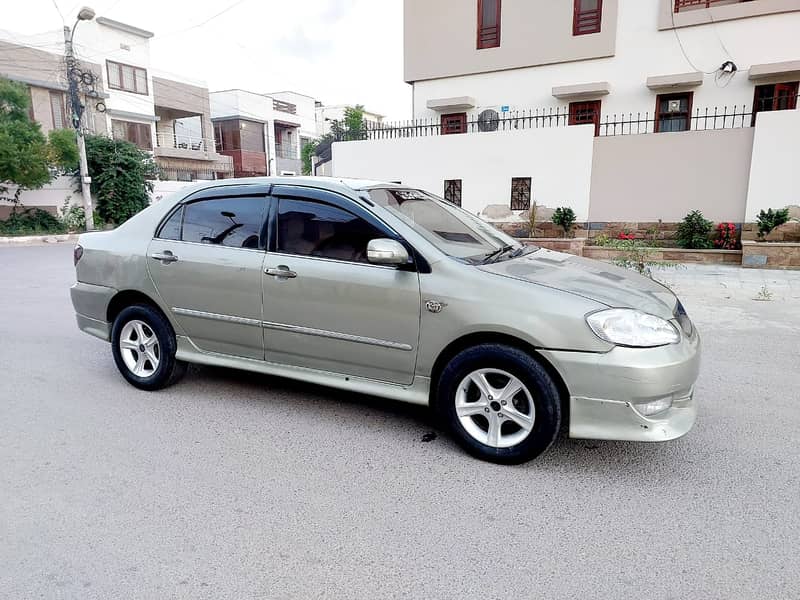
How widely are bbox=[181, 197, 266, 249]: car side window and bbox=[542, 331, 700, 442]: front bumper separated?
7.61ft

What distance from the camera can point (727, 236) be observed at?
11.9 meters

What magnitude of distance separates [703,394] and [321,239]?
10.6 feet

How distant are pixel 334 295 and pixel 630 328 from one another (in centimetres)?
182

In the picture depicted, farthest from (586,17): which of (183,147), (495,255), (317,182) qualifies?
(183,147)

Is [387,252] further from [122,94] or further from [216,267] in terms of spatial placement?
[122,94]

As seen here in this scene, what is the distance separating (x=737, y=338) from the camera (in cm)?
621

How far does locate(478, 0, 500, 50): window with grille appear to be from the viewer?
1656 centimetres

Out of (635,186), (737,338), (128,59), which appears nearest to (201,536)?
(737,338)

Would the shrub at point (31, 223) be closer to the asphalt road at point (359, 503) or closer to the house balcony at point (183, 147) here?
the house balcony at point (183, 147)

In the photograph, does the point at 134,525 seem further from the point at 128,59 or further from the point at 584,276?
the point at 128,59

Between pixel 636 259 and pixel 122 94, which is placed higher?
pixel 122 94

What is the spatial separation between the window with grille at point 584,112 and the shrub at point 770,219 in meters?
5.56

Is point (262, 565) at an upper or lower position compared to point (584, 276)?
lower

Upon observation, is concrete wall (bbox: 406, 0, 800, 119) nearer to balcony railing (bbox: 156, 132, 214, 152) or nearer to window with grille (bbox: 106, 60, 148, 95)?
window with grille (bbox: 106, 60, 148, 95)
